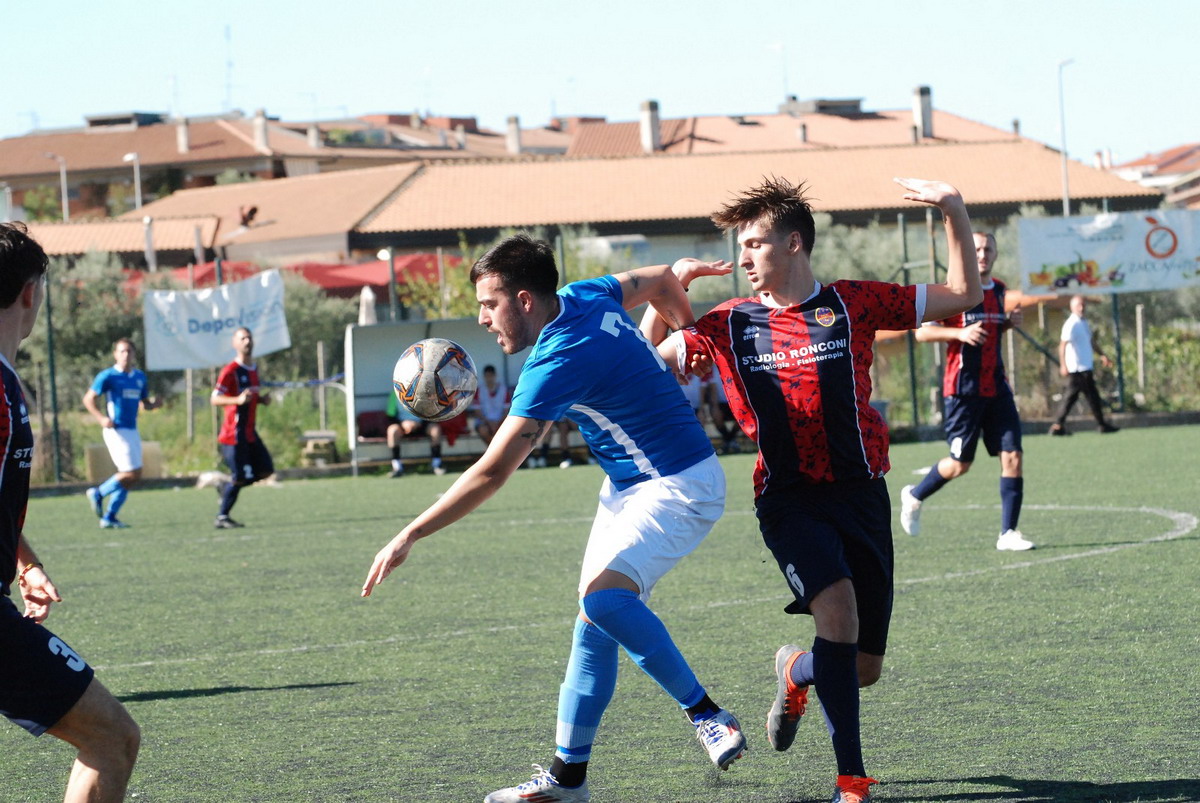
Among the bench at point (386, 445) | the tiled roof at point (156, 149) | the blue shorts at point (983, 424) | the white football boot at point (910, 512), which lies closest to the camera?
the blue shorts at point (983, 424)

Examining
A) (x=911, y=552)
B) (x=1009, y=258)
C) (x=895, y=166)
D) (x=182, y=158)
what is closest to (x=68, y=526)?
(x=911, y=552)

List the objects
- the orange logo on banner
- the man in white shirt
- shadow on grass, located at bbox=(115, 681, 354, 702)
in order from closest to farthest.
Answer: shadow on grass, located at bbox=(115, 681, 354, 702), the man in white shirt, the orange logo on banner

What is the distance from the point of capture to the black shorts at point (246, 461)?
53.2 feet

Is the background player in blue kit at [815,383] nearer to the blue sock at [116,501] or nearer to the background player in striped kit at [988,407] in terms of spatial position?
the background player in striped kit at [988,407]

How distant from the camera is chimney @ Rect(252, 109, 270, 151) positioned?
89.5 metres

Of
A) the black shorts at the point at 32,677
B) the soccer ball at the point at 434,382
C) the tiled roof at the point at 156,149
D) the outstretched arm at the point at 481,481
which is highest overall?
the tiled roof at the point at 156,149

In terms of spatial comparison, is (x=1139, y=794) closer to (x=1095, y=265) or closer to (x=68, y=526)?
(x=68, y=526)

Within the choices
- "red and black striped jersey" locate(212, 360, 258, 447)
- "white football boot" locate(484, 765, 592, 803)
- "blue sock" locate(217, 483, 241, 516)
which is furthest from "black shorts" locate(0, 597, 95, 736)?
"red and black striped jersey" locate(212, 360, 258, 447)

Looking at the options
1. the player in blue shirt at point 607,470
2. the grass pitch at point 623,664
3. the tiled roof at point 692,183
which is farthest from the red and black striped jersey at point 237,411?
the tiled roof at point 692,183

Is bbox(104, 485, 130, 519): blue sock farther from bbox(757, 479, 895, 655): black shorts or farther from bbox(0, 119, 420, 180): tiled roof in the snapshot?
bbox(0, 119, 420, 180): tiled roof

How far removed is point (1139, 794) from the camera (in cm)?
470

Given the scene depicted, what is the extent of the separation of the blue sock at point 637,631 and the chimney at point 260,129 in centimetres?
8824

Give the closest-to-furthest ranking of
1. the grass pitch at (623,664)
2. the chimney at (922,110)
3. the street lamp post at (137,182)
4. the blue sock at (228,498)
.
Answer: the grass pitch at (623,664), the blue sock at (228,498), the chimney at (922,110), the street lamp post at (137,182)

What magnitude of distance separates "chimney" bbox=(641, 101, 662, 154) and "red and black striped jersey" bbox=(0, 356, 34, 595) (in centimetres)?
7239
